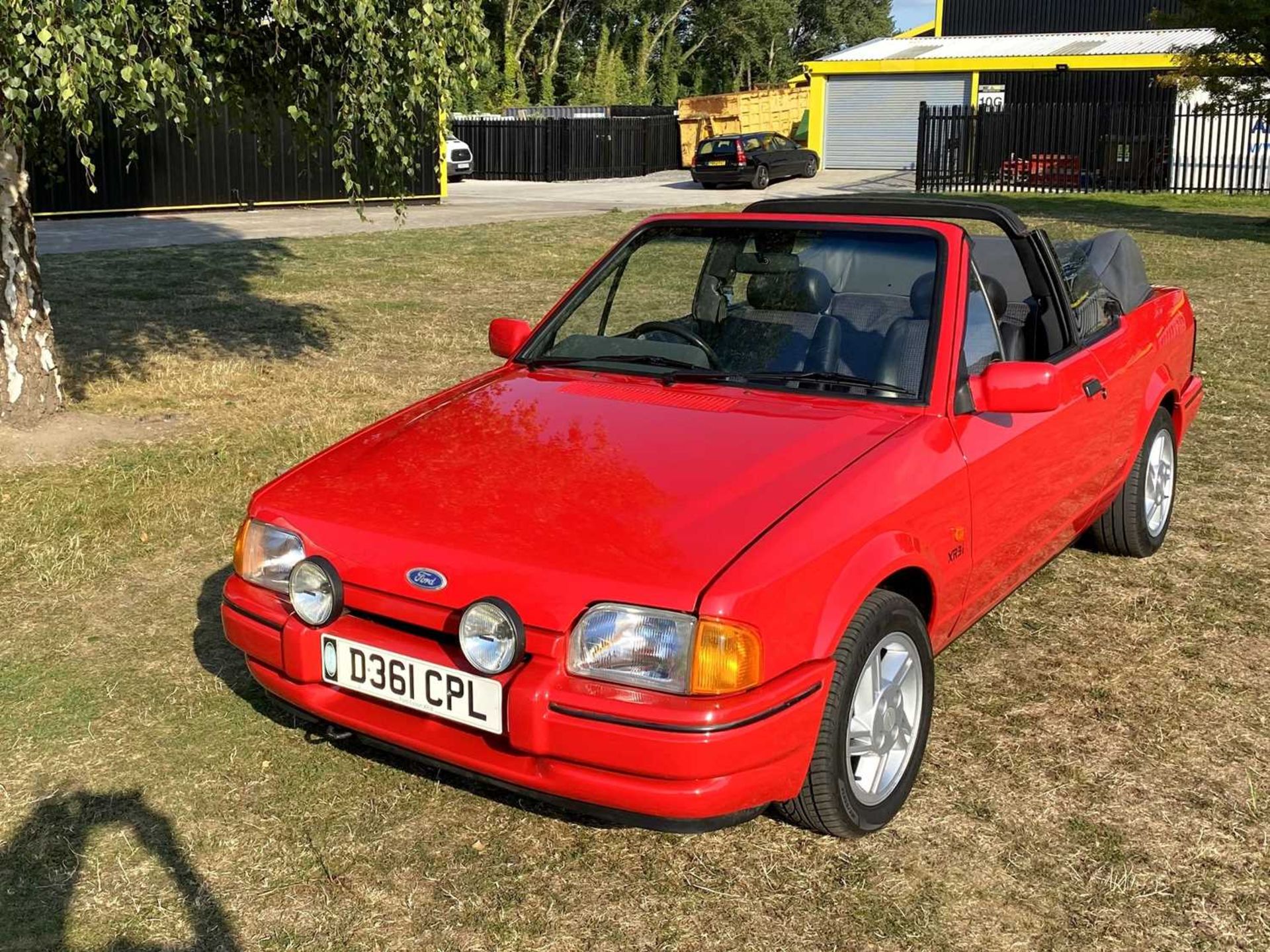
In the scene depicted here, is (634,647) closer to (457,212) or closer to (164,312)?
(164,312)

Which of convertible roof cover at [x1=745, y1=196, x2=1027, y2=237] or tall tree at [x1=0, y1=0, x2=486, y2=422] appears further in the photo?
tall tree at [x1=0, y1=0, x2=486, y2=422]

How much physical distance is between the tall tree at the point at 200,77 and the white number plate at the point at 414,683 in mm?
2998

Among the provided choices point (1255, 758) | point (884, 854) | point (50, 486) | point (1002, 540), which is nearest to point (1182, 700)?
point (1255, 758)

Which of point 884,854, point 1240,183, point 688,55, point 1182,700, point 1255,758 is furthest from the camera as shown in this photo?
point 688,55

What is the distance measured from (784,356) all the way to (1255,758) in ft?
6.04

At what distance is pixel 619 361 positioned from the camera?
171 inches

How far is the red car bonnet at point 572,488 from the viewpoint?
3.07 m

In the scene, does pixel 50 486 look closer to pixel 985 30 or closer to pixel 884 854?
pixel 884 854

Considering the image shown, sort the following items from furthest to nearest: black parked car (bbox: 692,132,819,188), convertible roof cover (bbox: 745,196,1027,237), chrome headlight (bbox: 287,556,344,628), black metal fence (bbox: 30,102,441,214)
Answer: black parked car (bbox: 692,132,819,188) < black metal fence (bbox: 30,102,441,214) < convertible roof cover (bbox: 745,196,1027,237) < chrome headlight (bbox: 287,556,344,628)

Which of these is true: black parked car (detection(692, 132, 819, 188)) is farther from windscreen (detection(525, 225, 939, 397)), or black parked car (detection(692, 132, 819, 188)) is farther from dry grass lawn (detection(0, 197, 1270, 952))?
windscreen (detection(525, 225, 939, 397))

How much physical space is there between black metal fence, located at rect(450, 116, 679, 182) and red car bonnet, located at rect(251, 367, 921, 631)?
115 ft

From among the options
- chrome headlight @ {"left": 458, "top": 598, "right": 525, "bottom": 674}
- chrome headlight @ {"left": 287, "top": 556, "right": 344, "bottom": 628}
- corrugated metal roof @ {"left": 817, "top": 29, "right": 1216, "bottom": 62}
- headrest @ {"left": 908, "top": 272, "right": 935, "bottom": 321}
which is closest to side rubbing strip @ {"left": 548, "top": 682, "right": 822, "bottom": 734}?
chrome headlight @ {"left": 458, "top": 598, "right": 525, "bottom": 674}

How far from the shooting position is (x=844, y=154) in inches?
1539

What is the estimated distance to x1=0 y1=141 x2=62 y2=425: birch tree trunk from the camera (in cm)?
753
